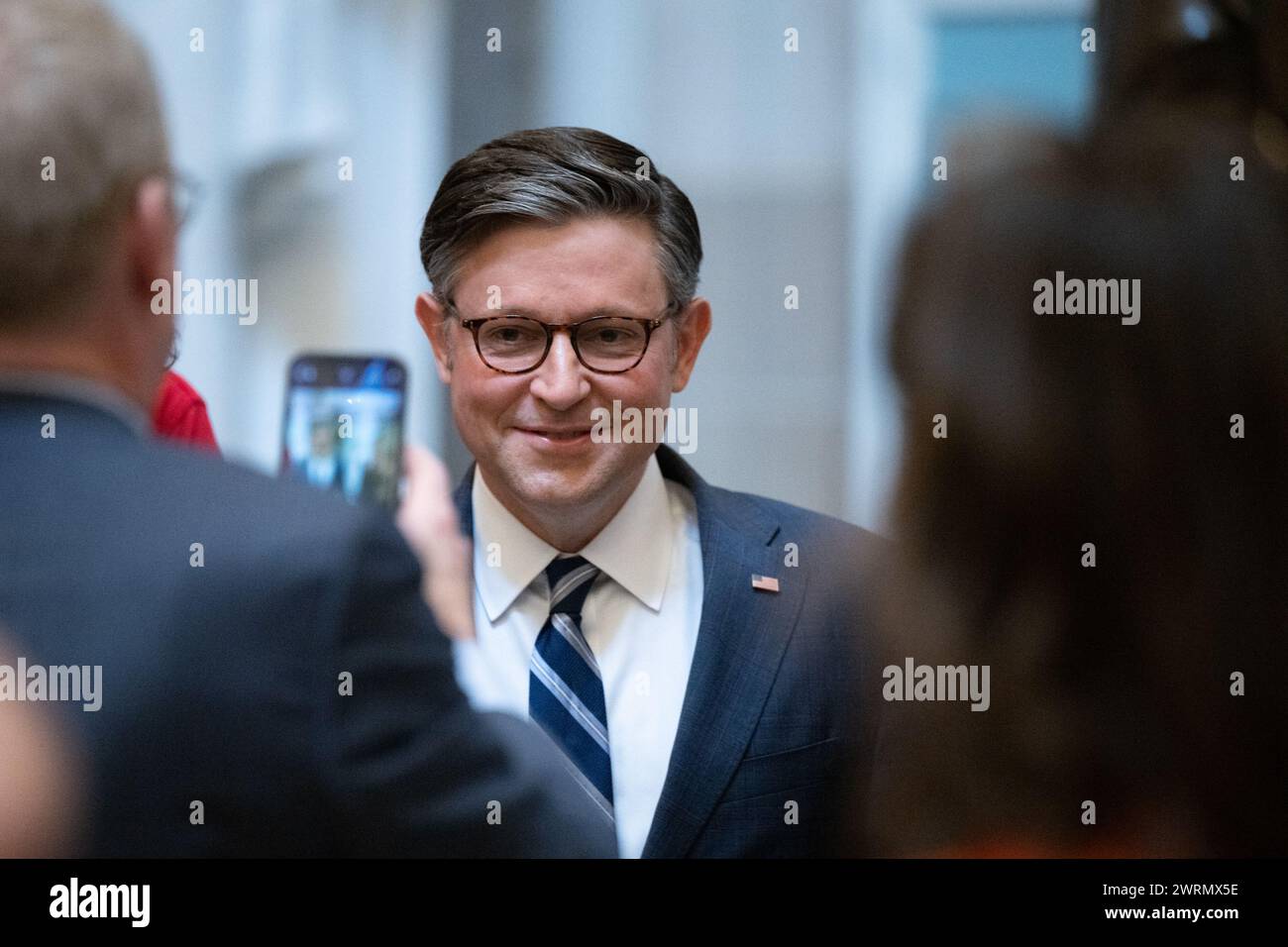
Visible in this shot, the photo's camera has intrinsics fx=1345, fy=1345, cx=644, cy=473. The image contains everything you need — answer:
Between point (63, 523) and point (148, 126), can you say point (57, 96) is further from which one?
point (63, 523)

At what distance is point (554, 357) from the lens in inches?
66.7

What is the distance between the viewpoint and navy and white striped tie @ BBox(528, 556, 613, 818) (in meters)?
1.70

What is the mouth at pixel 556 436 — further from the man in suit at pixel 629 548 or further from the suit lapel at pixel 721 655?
the suit lapel at pixel 721 655

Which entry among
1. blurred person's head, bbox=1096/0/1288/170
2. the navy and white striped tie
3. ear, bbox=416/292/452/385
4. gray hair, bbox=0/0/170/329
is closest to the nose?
ear, bbox=416/292/452/385

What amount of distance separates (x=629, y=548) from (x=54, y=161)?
0.81 metres

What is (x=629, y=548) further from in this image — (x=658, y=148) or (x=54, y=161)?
(x=54, y=161)

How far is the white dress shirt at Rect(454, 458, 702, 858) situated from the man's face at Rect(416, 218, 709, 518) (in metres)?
0.06

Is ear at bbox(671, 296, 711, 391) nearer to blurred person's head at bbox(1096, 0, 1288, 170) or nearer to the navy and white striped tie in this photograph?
the navy and white striped tie

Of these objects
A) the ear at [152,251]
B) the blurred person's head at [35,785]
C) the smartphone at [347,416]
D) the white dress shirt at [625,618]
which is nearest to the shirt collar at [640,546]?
the white dress shirt at [625,618]

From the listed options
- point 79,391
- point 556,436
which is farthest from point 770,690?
point 79,391

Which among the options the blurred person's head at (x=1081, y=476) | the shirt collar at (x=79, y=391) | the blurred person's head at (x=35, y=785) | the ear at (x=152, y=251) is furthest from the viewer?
the blurred person's head at (x=35, y=785)

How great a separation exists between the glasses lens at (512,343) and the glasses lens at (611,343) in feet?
0.18

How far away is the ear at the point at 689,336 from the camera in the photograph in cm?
171
